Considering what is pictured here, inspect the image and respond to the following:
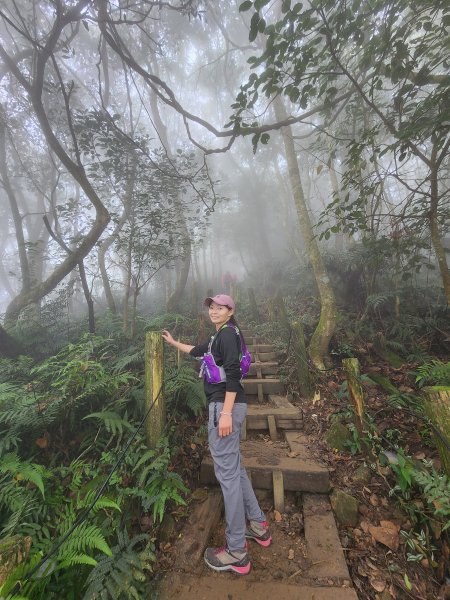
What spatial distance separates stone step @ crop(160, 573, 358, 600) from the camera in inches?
90.3

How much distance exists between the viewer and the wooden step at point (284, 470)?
3322 mm

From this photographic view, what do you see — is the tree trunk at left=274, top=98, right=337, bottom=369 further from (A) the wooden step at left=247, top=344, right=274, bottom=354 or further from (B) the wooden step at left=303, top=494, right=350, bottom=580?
(B) the wooden step at left=303, top=494, right=350, bottom=580

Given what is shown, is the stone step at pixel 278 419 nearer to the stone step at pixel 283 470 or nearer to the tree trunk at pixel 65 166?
the stone step at pixel 283 470

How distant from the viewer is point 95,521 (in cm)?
281

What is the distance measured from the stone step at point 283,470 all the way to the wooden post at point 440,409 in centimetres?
149

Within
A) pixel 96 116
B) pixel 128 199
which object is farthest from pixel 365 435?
pixel 128 199

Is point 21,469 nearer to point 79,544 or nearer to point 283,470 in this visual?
point 79,544

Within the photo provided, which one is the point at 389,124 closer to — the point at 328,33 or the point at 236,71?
the point at 328,33

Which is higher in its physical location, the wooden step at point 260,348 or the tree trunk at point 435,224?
the tree trunk at point 435,224

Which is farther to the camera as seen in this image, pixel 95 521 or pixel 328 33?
pixel 328 33

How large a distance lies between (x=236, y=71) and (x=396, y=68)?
55.9ft

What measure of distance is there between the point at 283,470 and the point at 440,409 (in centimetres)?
204

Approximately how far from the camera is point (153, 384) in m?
3.59

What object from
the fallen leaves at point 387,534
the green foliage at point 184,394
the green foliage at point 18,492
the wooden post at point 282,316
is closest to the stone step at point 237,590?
the fallen leaves at point 387,534
